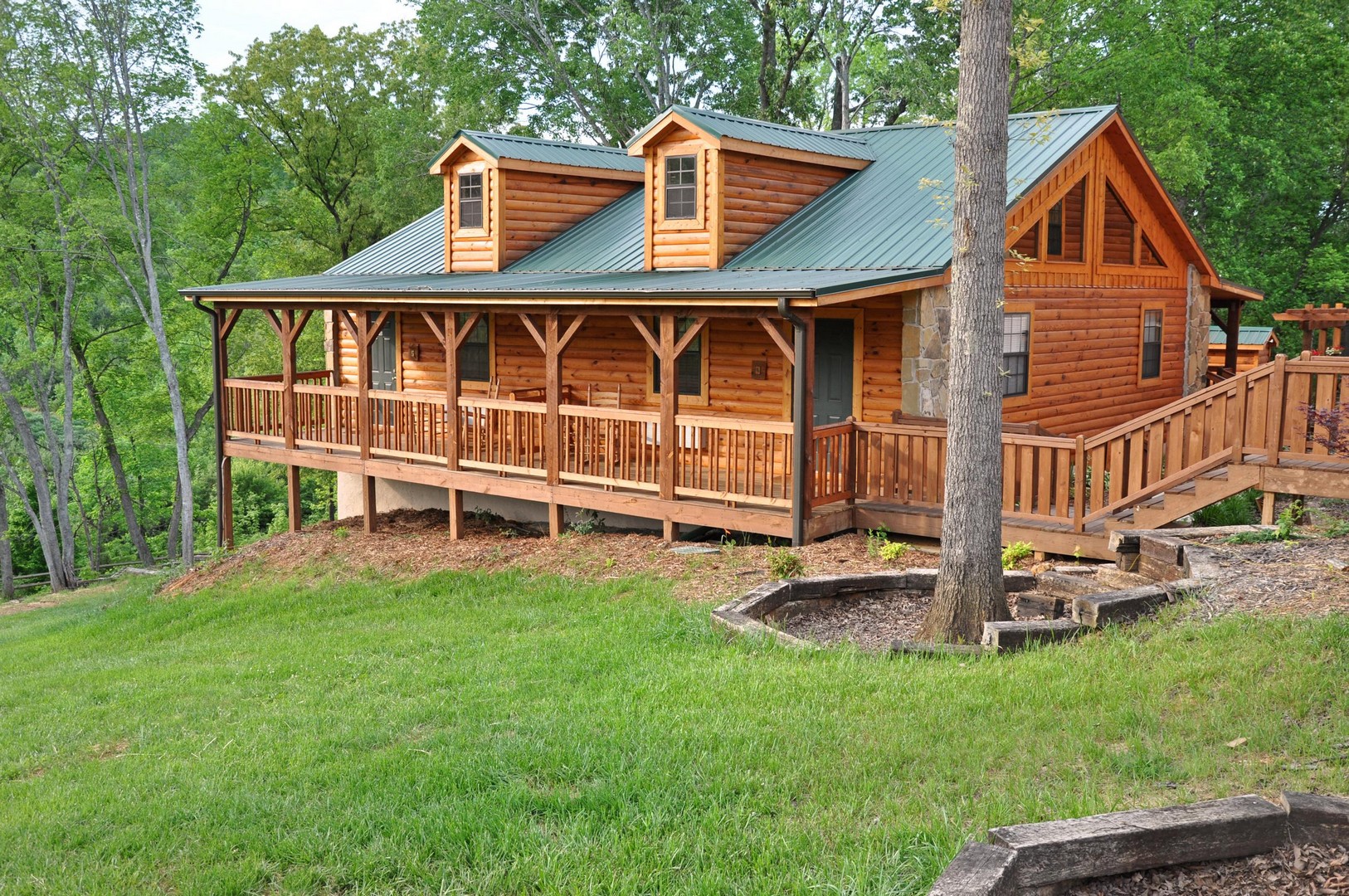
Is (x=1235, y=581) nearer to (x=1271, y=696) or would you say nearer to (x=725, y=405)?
(x=1271, y=696)

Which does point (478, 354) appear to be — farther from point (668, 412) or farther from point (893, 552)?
point (893, 552)

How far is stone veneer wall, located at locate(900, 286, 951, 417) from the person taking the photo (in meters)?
14.3

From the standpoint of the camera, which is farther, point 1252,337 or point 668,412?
point 1252,337

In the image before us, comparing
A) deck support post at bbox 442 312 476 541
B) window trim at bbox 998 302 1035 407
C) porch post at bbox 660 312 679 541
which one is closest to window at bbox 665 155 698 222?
deck support post at bbox 442 312 476 541

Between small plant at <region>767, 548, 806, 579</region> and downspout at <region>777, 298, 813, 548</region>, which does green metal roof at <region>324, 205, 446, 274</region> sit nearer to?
downspout at <region>777, 298, 813, 548</region>

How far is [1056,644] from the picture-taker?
7.65 m

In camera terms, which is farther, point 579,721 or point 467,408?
point 467,408

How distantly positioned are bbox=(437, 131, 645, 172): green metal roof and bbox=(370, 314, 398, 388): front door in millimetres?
3794

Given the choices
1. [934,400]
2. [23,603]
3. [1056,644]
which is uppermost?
[934,400]

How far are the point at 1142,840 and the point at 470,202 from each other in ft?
59.3

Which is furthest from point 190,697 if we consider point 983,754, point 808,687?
point 983,754

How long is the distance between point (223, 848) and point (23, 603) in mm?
26473

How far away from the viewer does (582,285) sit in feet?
49.1

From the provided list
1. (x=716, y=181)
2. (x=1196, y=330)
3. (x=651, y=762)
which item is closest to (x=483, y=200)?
(x=716, y=181)
